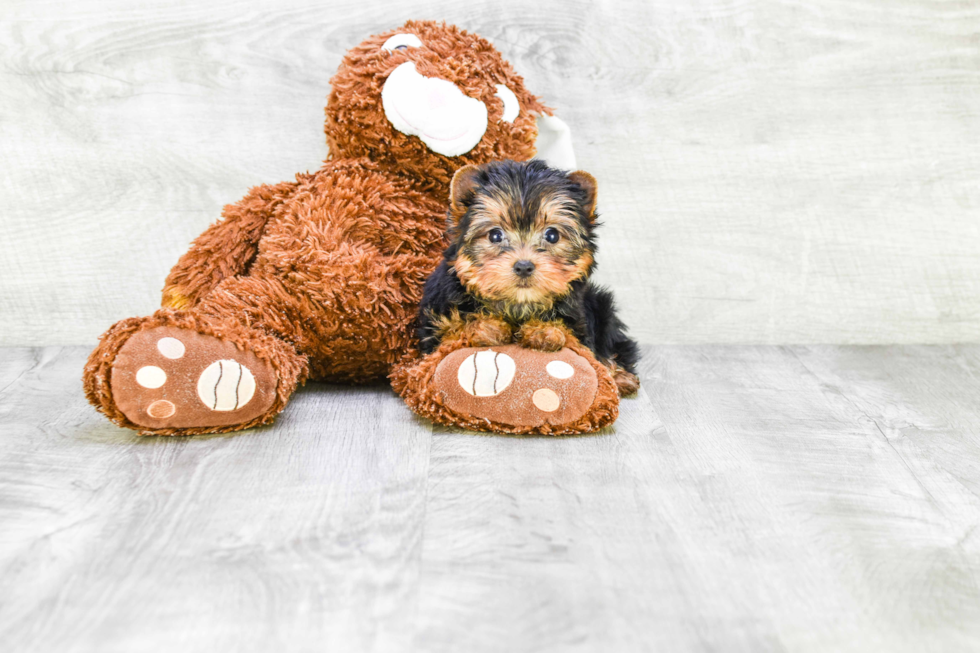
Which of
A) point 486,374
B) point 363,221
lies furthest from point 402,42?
point 486,374

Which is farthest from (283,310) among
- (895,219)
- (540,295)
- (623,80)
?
(895,219)

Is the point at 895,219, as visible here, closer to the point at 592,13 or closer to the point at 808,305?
the point at 808,305

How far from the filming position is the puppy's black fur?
4.92 ft

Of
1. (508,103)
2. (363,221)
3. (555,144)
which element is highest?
(508,103)

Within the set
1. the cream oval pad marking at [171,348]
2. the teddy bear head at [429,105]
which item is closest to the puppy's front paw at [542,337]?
the teddy bear head at [429,105]

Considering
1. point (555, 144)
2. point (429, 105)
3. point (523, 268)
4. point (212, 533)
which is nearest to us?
point (212, 533)

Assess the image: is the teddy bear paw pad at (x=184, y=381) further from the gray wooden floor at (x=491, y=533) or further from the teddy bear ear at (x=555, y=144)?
the teddy bear ear at (x=555, y=144)

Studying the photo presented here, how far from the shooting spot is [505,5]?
7.42ft

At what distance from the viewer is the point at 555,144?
2.04 m

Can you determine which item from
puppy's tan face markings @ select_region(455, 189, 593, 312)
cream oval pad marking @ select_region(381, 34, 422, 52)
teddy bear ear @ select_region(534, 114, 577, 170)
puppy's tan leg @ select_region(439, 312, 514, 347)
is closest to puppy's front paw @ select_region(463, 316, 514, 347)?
puppy's tan leg @ select_region(439, 312, 514, 347)

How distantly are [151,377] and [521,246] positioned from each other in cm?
70

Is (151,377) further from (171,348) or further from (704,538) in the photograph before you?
(704,538)

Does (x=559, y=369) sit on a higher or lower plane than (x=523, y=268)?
lower

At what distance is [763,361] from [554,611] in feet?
4.76
